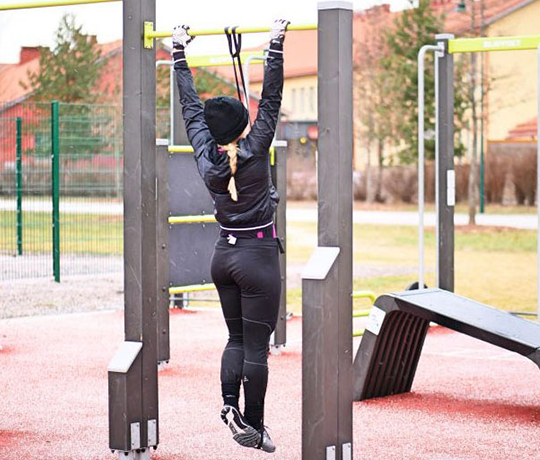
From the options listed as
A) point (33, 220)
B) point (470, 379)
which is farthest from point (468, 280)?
point (470, 379)

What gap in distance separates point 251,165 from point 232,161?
0.09 m

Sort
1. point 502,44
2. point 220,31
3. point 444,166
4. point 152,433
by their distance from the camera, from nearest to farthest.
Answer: point 220,31 → point 152,433 → point 502,44 → point 444,166

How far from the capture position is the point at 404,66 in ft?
101

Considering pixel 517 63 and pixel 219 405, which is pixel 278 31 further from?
pixel 517 63

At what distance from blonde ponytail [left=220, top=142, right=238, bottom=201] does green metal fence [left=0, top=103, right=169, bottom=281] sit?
1026cm

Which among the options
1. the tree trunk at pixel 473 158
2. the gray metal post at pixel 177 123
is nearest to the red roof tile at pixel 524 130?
the tree trunk at pixel 473 158

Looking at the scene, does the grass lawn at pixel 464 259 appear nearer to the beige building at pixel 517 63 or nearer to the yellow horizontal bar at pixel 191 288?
the yellow horizontal bar at pixel 191 288

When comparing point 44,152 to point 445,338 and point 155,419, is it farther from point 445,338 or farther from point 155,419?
point 155,419

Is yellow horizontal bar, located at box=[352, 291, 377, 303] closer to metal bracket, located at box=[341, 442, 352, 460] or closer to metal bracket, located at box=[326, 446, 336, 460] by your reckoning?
metal bracket, located at box=[341, 442, 352, 460]

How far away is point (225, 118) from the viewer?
17.2ft

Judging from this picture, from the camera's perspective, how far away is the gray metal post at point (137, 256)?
5.60 meters

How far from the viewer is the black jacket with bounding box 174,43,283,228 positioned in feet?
16.9

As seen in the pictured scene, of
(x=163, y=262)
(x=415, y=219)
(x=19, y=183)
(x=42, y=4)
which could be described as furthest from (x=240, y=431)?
(x=415, y=219)

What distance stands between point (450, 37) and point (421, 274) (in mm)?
2133
